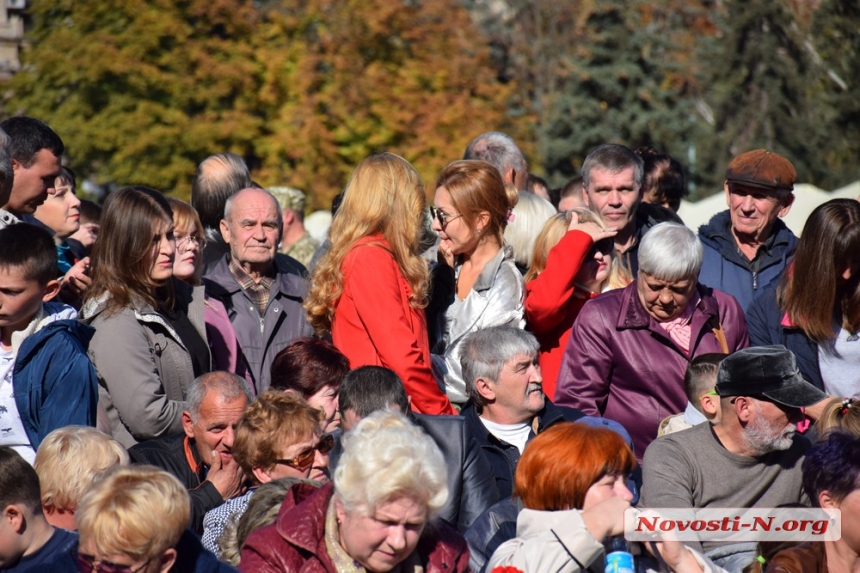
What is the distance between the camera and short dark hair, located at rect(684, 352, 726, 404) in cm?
491

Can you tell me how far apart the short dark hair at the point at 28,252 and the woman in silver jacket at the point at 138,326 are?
49 cm

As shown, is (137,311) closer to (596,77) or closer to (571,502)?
(571,502)

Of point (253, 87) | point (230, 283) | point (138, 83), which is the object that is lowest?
point (253, 87)

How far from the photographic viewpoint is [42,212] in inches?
252

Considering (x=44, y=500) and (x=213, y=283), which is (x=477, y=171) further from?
(x=44, y=500)

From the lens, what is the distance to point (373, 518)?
3414 mm

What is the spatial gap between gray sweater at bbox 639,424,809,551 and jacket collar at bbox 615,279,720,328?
31.1 inches

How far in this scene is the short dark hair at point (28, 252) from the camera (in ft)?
14.7

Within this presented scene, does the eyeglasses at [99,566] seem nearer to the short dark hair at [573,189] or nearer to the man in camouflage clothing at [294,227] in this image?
the man in camouflage clothing at [294,227]

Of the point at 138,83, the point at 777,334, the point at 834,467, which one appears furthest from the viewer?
the point at 138,83

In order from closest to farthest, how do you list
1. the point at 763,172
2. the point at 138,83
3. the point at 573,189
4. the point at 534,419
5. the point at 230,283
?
the point at 534,419 → the point at 230,283 → the point at 763,172 → the point at 573,189 → the point at 138,83

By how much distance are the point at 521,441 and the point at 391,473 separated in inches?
65.9

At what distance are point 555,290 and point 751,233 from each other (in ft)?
4.91

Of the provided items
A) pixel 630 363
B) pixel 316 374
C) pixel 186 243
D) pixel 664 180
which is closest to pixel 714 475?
pixel 630 363
